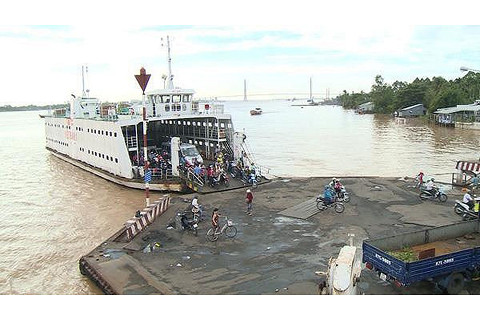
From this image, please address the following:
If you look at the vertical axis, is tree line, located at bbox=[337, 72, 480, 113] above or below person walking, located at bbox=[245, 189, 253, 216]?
above

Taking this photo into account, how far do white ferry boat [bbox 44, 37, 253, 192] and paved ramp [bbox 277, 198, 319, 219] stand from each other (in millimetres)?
5641

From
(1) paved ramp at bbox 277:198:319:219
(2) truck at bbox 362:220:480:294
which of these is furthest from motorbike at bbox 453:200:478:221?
(1) paved ramp at bbox 277:198:319:219

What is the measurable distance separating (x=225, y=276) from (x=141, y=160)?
50.6 ft

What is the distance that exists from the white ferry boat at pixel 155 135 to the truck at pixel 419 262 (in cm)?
1140

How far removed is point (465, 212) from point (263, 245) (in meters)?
7.52

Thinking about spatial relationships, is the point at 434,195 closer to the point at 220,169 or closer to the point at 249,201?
the point at 249,201

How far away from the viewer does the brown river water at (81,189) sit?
14.7m

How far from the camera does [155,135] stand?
1303 inches

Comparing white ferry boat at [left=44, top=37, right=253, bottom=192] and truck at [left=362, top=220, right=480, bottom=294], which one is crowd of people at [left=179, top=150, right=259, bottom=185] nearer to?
white ferry boat at [left=44, top=37, right=253, bottom=192]

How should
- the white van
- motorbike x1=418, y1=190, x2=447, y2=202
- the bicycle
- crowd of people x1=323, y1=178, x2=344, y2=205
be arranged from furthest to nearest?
the white van, motorbike x1=418, y1=190, x2=447, y2=202, crowd of people x1=323, y1=178, x2=344, y2=205, the bicycle

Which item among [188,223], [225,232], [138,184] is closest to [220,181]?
[138,184]

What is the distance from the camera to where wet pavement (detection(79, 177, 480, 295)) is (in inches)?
413

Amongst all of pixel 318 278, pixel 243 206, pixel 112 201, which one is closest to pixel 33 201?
pixel 112 201

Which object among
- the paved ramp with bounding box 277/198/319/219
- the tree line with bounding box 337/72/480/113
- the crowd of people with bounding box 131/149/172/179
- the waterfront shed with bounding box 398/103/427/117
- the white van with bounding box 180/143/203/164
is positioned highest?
the tree line with bounding box 337/72/480/113
